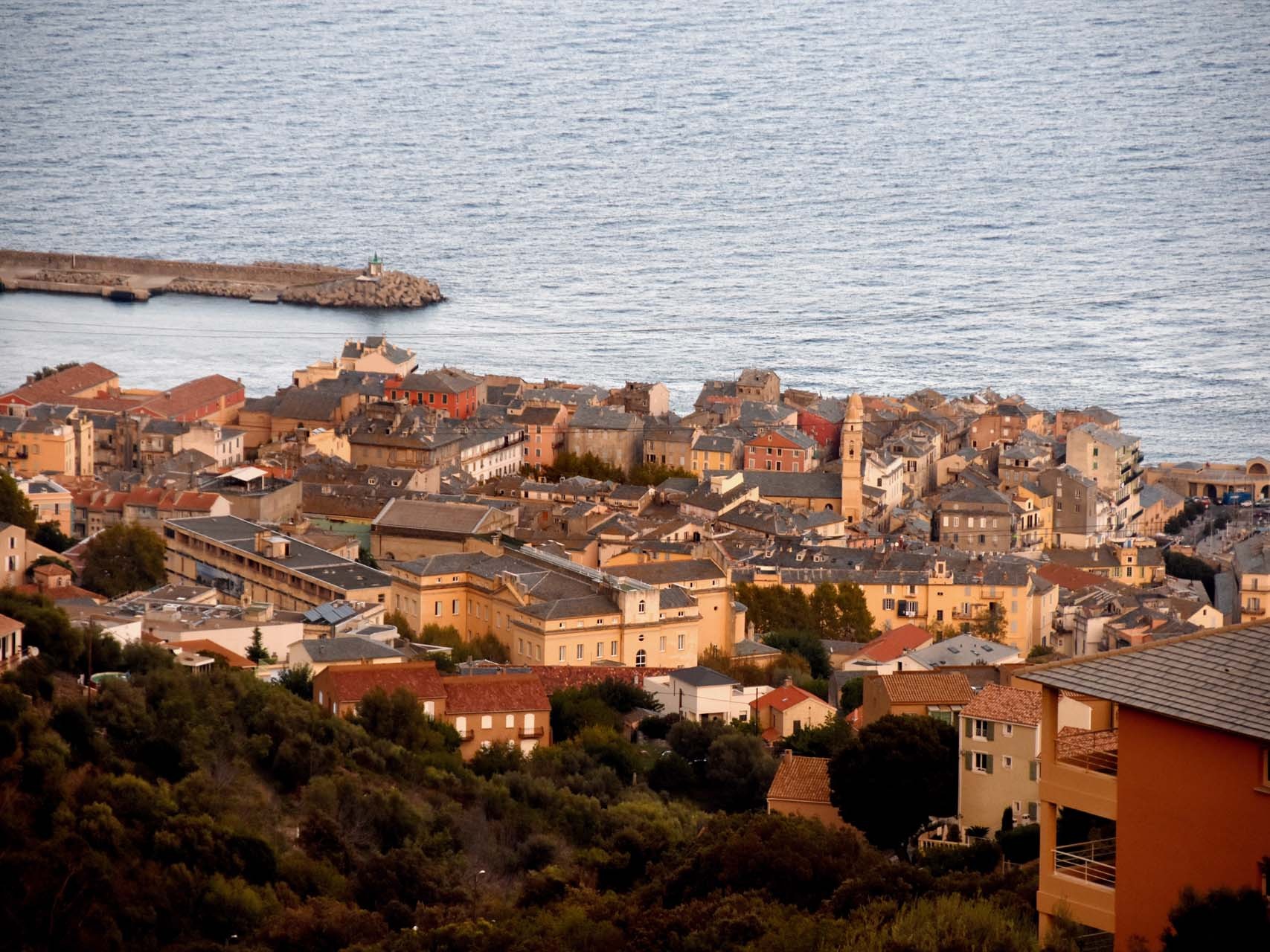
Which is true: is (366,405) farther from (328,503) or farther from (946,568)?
(946,568)

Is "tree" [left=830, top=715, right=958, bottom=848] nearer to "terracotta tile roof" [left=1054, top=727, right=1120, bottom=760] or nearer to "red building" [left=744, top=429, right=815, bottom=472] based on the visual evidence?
"terracotta tile roof" [left=1054, top=727, right=1120, bottom=760]

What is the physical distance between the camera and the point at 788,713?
19578mm

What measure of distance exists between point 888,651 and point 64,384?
18.8 m

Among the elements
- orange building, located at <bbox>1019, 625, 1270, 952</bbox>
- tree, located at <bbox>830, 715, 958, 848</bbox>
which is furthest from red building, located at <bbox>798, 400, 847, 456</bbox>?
orange building, located at <bbox>1019, 625, 1270, 952</bbox>

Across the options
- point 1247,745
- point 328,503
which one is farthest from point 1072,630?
point 1247,745

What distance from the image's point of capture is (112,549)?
81.1 ft

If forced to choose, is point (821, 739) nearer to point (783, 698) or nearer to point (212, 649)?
point (783, 698)

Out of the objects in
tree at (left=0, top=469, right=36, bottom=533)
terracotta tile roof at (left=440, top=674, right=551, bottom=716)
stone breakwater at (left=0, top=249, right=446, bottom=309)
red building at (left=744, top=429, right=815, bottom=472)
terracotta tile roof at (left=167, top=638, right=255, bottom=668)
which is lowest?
terracotta tile roof at (left=440, top=674, right=551, bottom=716)

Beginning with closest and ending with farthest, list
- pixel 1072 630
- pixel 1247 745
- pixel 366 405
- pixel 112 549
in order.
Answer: pixel 1247 745 < pixel 112 549 < pixel 1072 630 < pixel 366 405

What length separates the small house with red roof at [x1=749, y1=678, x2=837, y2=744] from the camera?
63.8 ft

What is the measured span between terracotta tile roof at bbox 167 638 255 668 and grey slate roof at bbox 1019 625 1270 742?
47.7 ft

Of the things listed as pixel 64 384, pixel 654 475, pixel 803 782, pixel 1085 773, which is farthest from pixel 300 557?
pixel 1085 773

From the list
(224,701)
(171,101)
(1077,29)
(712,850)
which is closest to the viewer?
(712,850)

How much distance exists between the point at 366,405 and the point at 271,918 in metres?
23.5
